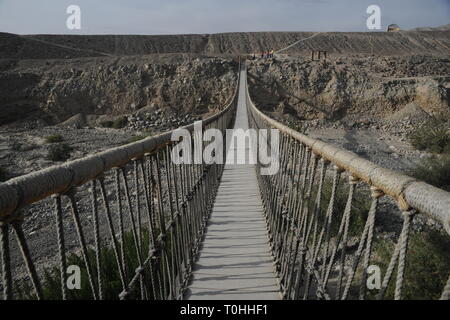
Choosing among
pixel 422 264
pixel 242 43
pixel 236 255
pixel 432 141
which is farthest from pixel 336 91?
pixel 242 43

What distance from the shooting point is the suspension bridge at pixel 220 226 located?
3.36ft

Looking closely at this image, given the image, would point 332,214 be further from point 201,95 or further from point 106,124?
point 201,95

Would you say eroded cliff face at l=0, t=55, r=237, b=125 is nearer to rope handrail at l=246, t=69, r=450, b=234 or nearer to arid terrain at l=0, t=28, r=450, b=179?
arid terrain at l=0, t=28, r=450, b=179

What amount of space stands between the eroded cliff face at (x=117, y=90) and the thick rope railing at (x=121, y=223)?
628 inches

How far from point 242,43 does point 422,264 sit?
153 ft

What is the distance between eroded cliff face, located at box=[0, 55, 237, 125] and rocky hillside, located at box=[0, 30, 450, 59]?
15804mm

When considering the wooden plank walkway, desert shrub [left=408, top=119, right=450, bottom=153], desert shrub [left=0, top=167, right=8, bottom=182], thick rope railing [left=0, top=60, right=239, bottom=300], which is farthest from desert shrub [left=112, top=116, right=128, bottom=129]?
the wooden plank walkway

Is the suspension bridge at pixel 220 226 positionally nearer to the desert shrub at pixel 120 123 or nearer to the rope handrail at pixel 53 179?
the rope handrail at pixel 53 179

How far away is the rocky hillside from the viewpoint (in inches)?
1641

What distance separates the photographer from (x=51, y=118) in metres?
21.7

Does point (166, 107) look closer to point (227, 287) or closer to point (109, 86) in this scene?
point (109, 86)

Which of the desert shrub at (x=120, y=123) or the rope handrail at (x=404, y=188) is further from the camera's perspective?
the desert shrub at (x=120, y=123)

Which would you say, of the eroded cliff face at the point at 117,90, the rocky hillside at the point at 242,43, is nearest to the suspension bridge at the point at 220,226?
the eroded cliff face at the point at 117,90
